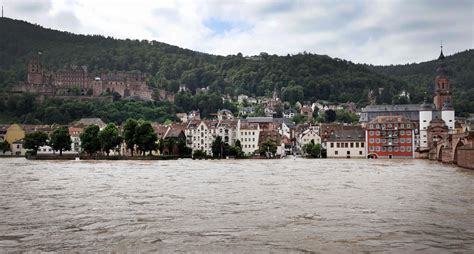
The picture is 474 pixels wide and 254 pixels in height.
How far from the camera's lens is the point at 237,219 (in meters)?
24.6

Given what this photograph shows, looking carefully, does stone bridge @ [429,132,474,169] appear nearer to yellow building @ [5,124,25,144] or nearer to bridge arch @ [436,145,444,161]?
bridge arch @ [436,145,444,161]

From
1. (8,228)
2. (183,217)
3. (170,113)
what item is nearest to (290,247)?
(183,217)

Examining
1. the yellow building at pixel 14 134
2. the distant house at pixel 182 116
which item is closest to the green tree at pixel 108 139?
the yellow building at pixel 14 134

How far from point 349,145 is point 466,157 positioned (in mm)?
45993

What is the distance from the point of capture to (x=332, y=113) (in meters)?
197

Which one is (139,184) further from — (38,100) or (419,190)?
(38,100)

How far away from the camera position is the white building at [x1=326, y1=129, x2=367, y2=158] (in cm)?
11419

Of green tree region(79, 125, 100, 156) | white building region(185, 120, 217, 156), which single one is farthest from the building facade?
green tree region(79, 125, 100, 156)

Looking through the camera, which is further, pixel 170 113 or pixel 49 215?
pixel 170 113

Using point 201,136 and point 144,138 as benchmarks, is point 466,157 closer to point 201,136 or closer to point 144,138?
point 144,138

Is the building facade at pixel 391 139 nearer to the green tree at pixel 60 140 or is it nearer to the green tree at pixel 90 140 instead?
the green tree at pixel 90 140

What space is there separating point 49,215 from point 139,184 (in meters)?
17.4

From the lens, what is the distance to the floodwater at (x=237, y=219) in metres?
19.2

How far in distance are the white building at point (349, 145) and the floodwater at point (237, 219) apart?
2888 inches
